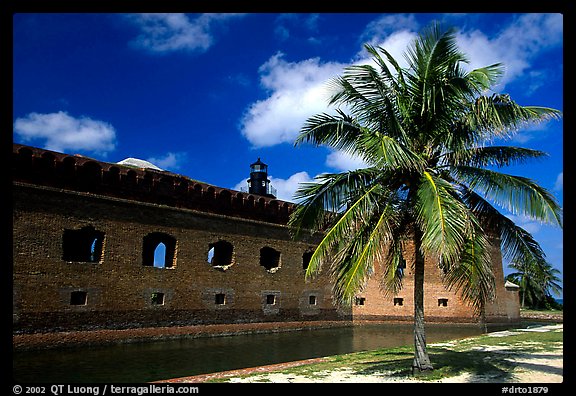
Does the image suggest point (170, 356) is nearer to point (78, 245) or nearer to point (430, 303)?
point (78, 245)

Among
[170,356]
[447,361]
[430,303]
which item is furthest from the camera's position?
[430,303]

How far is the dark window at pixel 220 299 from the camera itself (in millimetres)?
18266

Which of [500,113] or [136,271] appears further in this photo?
[136,271]

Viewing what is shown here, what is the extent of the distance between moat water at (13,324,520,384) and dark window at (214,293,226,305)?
1390 millimetres

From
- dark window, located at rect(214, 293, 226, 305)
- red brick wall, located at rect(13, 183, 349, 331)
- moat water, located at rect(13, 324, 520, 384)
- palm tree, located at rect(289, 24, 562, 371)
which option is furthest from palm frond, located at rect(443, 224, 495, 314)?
dark window, located at rect(214, 293, 226, 305)

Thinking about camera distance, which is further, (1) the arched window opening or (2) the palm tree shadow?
(1) the arched window opening

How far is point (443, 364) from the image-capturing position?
8844 millimetres

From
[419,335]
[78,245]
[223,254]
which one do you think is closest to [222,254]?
[223,254]

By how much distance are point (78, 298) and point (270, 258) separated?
972 cm

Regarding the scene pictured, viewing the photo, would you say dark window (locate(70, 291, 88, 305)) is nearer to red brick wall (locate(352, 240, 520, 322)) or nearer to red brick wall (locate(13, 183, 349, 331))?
red brick wall (locate(13, 183, 349, 331))

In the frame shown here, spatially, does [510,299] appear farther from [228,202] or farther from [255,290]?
[228,202]

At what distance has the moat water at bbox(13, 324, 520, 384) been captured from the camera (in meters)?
9.84

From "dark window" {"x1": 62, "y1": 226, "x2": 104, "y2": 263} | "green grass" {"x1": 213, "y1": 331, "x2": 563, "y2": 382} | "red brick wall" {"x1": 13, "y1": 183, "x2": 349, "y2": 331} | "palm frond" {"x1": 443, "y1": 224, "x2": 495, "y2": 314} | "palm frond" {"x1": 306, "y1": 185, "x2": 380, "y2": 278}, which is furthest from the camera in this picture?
→ "dark window" {"x1": 62, "y1": 226, "x2": 104, "y2": 263}
